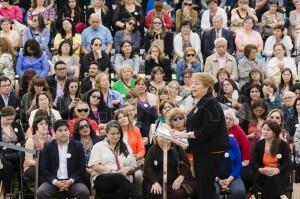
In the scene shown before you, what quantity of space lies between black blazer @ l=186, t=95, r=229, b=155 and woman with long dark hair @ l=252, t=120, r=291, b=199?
4.78 ft

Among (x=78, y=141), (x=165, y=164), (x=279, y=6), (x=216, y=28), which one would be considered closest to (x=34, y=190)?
(x=78, y=141)

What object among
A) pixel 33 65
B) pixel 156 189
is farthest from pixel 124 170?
pixel 33 65

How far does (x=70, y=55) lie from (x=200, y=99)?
17.6 feet

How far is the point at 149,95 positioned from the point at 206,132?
3.84m

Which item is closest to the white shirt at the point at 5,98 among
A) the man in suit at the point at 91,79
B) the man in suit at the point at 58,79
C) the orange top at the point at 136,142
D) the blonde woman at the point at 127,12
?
the man in suit at the point at 58,79

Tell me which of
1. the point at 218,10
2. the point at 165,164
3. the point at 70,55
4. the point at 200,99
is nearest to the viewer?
the point at 200,99

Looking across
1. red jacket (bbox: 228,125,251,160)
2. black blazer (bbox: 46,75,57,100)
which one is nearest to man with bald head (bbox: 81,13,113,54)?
black blazer (bbox: 46,75,57,100)

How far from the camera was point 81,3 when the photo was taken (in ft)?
65.7

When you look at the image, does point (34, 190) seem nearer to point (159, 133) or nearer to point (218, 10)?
point (159, 133)

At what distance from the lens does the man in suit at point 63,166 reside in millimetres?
13734

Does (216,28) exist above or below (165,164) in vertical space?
above

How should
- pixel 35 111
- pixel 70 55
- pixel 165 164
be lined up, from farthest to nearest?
pixel 70 55
pixel 35 111
pixel 165 164

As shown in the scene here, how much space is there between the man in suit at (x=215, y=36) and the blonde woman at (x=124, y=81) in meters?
2.09

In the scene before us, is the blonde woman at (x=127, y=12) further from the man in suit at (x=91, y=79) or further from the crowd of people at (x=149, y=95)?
the man in suit at (x=91, y=79)
